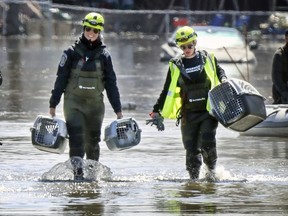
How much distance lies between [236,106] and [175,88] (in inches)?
27.5

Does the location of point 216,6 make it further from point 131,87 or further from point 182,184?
point 182,184

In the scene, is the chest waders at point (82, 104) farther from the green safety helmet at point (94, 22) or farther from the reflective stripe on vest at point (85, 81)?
the green safety helmet at point (94, 22)

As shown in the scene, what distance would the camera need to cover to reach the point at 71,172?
14.4 meters

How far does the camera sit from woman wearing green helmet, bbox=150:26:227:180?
14.7 metres

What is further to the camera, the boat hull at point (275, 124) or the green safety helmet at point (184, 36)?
the boat hull at point (275, 124)

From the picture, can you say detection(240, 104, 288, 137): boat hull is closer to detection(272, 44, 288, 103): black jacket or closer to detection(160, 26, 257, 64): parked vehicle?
detection(272, 44, 288, 103): black jacket

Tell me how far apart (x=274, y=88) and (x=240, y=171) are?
510 centimetres

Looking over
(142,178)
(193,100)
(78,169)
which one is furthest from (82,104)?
(193,100)

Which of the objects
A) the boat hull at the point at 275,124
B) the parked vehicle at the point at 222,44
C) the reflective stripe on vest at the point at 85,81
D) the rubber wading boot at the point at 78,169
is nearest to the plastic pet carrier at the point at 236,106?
the reflective stripe on vest at the point at 85,81

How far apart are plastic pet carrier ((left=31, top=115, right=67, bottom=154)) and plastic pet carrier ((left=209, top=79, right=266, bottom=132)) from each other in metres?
1.60

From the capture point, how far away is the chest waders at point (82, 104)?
1449cm

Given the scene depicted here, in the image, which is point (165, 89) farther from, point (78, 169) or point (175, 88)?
point (78, 169)

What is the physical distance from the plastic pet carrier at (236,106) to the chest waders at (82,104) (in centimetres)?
120

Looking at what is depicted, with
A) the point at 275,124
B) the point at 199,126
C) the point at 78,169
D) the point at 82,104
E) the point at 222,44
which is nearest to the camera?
the point at 78,169
